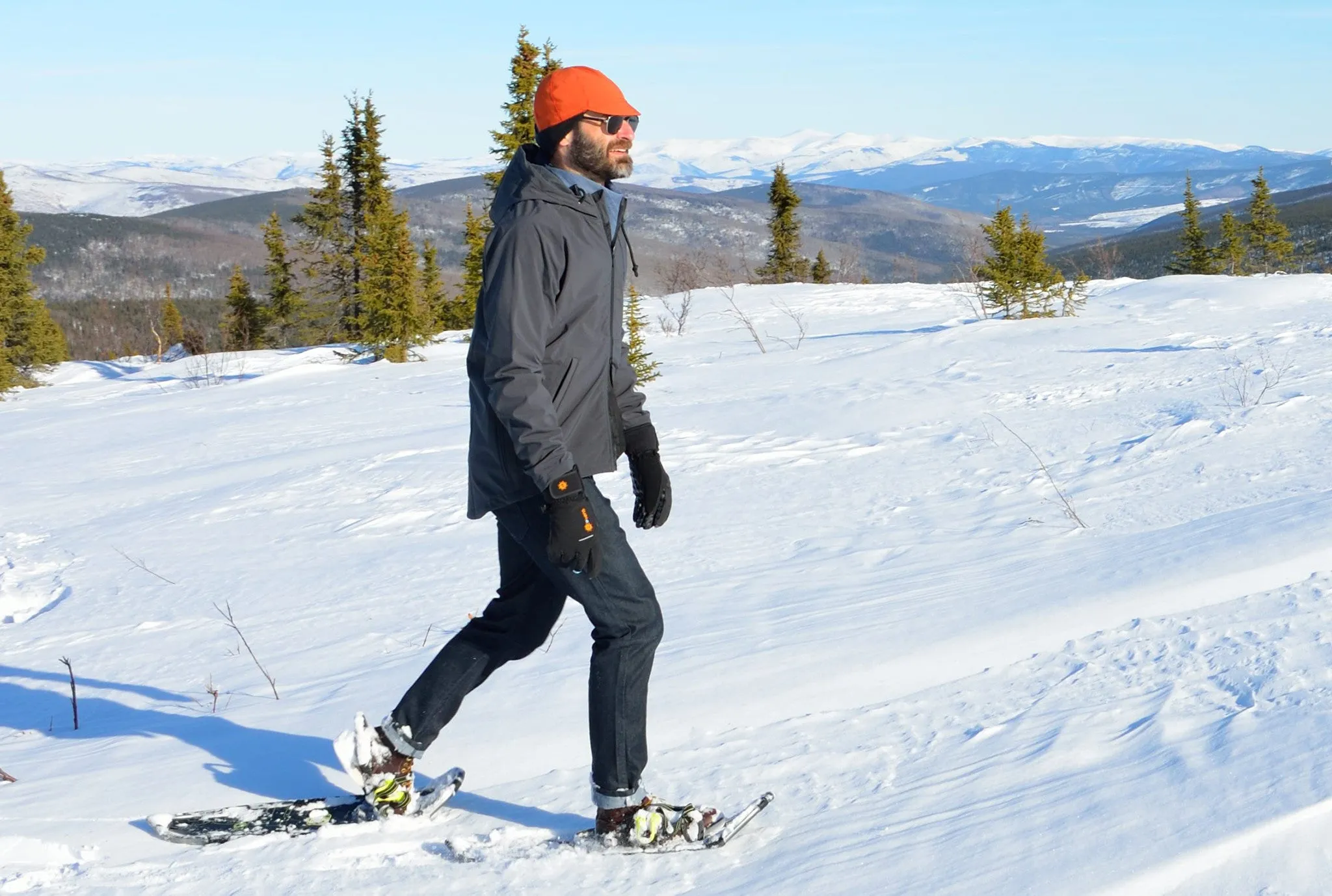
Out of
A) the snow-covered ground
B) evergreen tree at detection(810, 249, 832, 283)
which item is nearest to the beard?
the snow-covered ground

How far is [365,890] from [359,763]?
34 cm

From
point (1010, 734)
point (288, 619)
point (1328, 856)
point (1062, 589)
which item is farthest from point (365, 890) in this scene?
point (288, 619)

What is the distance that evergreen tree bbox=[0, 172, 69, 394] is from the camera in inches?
1150

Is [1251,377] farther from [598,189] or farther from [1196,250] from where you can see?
[1196,250]

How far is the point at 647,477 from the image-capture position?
2691 millimetres

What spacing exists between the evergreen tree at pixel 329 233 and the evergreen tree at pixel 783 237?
15268 millimetres

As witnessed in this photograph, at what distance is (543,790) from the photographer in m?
2.84

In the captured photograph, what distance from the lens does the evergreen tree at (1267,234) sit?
3838 centimetres

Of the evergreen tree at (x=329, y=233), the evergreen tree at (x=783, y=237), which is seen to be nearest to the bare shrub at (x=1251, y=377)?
the evergreen tree at (x=329, y=233)

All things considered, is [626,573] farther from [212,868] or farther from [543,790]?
[212,868]

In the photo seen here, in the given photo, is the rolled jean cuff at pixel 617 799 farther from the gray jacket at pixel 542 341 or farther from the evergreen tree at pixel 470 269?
the evergreen tree at pixel 470 269

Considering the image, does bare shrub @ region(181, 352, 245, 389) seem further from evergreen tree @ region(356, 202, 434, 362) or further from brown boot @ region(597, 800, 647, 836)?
brown boot @ region(597, 800, 647, 836)

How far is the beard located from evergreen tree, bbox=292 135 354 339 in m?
30.5

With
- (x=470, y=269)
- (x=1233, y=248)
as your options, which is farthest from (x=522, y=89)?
(x=1233, y=248)
